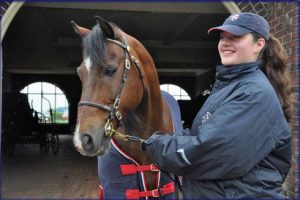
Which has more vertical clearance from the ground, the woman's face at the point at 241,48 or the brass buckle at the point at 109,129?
the woman's face at the point at 241,48

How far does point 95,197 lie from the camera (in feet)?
20.1

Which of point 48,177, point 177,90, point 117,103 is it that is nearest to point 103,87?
point 117,103

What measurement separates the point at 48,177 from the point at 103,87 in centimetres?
655

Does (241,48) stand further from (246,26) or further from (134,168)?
(134,168)

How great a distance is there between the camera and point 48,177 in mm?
7809

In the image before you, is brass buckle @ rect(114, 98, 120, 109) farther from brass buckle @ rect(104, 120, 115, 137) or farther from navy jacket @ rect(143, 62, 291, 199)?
navy jacket @ rect(143, 62, 291, 199)

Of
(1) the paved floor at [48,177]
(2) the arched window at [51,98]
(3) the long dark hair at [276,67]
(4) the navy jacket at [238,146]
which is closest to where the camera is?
(4) the navy jacket at [238,146]

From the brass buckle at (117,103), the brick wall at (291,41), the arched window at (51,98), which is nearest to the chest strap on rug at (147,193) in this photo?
the brass buckle at (117,103)

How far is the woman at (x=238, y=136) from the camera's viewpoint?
130 centimetres

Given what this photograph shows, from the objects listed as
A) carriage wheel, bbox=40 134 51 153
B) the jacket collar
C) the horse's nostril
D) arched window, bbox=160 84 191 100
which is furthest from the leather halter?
arched window, bbox=160 84 191 100

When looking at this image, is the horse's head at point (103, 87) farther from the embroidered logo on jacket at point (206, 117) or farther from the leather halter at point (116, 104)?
the embroidered logo on jacket at point (206, 117)

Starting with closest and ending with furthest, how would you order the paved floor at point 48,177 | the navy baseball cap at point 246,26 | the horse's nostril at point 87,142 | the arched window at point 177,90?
the navy baseball cap at point 246,26
the horse's nostril at point 87,142
the paved floor at point 48,177
the arched window at point 177,90

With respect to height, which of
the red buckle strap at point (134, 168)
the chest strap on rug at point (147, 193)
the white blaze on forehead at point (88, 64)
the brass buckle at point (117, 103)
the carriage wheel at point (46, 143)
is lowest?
the carriage wheel at point (46, 143)

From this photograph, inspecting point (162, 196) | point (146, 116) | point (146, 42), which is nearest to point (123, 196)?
point (162, 196)
